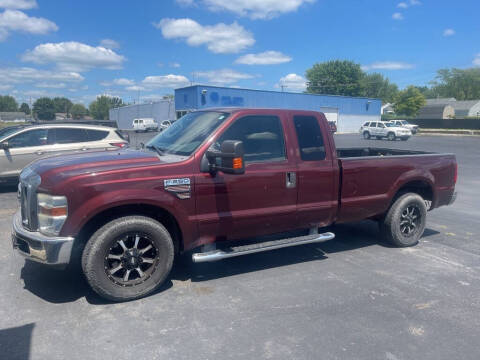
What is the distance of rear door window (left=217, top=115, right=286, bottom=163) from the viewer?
4.37m

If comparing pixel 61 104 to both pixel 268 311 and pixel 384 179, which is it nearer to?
pixel 384 179

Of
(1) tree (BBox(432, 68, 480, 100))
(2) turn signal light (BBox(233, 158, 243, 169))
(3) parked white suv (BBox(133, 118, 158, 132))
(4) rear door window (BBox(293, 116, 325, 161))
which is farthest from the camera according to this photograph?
(1) tree (BBox(432, 68, 480, 100))

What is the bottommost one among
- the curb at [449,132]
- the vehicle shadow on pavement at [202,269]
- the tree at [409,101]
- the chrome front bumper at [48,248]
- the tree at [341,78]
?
the vehicle shadow on pavement at [202,269]

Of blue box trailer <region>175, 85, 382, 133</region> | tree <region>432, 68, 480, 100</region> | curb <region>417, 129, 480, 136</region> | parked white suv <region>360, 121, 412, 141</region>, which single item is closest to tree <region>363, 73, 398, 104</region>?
tree <region>432, 68, 480, 100</region>

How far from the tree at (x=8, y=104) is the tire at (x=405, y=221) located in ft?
463

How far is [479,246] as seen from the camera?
5766mm

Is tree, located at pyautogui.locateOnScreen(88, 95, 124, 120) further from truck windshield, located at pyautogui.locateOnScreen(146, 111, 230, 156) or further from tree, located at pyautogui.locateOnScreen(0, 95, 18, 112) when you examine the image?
truck windshield, located at pyautogui.locateOnScreen(146, 111, 230, 156)

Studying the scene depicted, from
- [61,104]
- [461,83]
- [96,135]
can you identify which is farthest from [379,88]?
[96,135]

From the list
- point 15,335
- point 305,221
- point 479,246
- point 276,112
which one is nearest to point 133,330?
point 15,335

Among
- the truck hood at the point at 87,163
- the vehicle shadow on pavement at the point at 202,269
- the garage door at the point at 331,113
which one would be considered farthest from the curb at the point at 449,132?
the truck hood at the point at 87,163

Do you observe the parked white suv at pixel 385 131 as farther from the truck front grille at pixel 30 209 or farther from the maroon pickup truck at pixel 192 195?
the truck front grille at pixel 30 209

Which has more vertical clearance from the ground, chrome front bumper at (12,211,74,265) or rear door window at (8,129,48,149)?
rear door window at (8,129,48,149)

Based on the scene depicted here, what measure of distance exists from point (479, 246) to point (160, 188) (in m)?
4.91

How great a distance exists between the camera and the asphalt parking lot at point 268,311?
306cm
